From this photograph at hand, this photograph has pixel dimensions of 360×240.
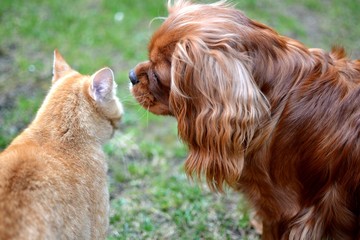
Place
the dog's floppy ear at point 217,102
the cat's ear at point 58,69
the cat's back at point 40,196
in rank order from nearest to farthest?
the cat's back at point 40,196 → the dog's floppy ear at point 217,102 → the cat's ear at point 58,69

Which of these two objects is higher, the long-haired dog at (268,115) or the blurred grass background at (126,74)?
the long-haired dog at (268,115)

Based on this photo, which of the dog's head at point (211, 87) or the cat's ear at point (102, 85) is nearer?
the dog's head at point (211, 87)

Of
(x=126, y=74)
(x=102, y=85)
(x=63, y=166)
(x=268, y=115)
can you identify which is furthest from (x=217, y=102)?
(x=126, y=74)

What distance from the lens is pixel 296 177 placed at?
10.7ft

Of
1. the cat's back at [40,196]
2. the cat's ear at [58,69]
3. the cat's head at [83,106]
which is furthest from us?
the cat's ear at [58,69]

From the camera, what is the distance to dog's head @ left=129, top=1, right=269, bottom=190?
3.13 metres

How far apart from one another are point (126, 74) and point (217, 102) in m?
3.30

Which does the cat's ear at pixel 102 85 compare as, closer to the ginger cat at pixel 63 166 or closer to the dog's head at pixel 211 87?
the ginger cat at pixel 63 166

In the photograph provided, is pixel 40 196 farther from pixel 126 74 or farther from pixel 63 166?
pixel 126 74

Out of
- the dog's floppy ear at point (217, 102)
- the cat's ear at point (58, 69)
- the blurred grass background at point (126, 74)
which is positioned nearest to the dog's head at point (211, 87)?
the dog's floppy ear at point (217, 102)

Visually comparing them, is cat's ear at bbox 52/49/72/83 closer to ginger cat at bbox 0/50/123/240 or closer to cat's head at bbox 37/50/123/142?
ginger cat at bbox 0/50/123/240

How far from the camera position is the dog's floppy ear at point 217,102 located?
3.12 metres

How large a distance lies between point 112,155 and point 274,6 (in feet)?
15.3

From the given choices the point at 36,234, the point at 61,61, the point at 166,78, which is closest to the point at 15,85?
the point at 61,61
